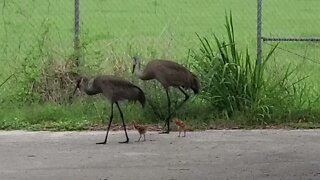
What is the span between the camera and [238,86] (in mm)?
10445

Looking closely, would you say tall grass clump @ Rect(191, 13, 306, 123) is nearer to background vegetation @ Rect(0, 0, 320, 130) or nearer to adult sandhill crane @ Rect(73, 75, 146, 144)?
background vegetation @ Rect(0, 0, 320, 130)

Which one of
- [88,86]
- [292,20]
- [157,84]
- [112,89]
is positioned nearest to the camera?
[112,89]

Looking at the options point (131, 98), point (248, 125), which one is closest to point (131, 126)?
point (131, 98)

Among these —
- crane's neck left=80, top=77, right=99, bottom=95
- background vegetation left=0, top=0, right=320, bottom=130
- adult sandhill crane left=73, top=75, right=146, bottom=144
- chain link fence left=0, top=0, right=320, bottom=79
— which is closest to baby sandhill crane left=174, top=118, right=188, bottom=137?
background vegetation left=0, top=0, right=320, bottom=130

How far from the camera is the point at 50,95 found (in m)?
11.3

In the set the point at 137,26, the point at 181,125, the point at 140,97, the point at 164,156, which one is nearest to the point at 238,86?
the point at 181,125

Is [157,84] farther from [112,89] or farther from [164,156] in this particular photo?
[164,156]

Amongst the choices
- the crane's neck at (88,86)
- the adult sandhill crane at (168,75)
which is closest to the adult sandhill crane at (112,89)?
the crane's neck at (88,86)

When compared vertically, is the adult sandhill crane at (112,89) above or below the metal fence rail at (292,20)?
below

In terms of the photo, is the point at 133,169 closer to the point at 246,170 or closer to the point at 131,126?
the point at 246,170

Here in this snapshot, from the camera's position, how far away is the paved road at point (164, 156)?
7.77 meters

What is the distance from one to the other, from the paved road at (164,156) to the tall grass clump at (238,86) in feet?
2.00

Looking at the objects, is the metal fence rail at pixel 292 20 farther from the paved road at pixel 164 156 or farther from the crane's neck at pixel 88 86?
the crane's neck at pixel 88 86

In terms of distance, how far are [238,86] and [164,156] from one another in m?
2.21
